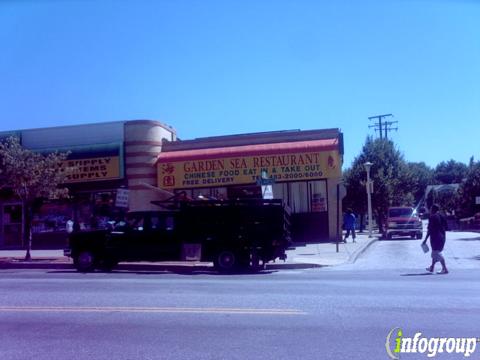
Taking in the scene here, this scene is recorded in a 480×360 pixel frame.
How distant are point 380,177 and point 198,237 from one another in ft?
84.4

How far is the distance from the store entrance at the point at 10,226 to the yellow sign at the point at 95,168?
3939mm

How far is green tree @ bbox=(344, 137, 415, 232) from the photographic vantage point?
4006 centimetres

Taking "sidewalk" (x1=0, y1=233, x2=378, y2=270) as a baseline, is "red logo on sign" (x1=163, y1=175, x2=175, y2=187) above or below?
above

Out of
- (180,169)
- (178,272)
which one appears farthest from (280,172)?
(178,272)

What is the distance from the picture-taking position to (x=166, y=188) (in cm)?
2673

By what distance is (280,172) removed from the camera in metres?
25.8

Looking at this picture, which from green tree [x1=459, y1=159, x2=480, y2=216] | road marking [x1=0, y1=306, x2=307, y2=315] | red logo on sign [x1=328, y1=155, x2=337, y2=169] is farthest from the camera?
green tree [x1=459, y1=159, x2=480, y2=216]

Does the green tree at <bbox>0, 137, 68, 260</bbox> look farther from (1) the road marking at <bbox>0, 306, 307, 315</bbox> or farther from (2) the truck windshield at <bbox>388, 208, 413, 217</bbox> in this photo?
(2) the truck windshield at <bbox>388, 208, 413, 217</bbox>

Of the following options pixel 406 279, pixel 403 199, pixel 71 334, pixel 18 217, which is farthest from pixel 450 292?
pixel 403 199

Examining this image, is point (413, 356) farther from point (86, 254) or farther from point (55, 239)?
point (55, 239)

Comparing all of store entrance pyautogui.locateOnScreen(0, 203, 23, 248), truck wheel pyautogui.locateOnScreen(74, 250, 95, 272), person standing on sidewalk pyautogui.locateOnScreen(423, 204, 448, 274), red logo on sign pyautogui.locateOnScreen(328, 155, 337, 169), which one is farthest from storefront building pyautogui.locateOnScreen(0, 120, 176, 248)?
person standing on sidewalk pyautogui.locateOnScreen(423, 204, 448, 274)

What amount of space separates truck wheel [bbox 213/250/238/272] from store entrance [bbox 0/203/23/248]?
15402mm

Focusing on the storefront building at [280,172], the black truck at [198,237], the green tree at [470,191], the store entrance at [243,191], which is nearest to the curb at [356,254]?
the storefront building at [280,172]

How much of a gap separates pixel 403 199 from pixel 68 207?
90.6 ft
